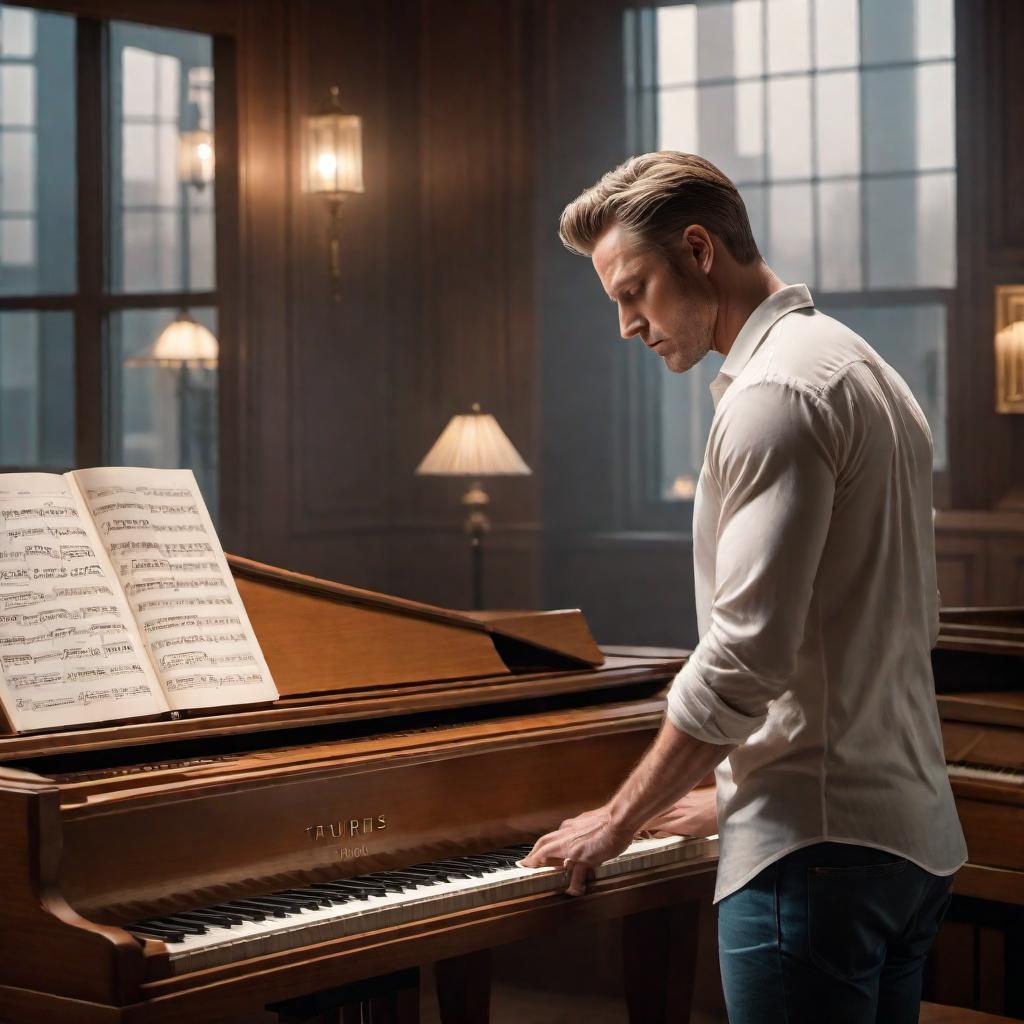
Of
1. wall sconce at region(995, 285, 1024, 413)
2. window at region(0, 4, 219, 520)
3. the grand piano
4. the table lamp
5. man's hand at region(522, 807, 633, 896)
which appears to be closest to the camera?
the grand piano

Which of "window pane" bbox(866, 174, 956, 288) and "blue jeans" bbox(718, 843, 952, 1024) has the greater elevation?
"window pane" bbox(866, 174, 956, 288)

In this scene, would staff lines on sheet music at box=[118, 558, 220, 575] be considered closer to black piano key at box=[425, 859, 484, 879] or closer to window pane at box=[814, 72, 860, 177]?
black piano key at box=[425, 859, 484, 879]

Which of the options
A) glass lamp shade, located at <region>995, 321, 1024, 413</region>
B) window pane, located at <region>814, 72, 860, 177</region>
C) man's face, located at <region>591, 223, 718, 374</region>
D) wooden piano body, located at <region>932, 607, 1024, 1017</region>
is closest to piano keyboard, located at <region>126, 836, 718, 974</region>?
wooden piano body, located at <region>932, 607, 1024, 1017</region>

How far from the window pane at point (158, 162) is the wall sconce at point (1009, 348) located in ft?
9.86

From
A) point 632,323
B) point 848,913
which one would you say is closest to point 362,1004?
point 848,913

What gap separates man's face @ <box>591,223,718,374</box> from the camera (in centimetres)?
164

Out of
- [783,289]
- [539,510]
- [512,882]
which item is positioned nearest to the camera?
[783,289]

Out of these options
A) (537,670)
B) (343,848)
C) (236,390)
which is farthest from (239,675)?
(236,390)

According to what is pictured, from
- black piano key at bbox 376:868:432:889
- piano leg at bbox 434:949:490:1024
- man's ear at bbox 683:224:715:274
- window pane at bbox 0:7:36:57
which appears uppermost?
window pane at bbox 0:7:36:57

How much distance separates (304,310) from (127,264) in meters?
0.70

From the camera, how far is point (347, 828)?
6.57 feet

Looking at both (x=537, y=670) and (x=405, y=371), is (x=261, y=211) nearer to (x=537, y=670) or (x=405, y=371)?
(x=405, y=371)

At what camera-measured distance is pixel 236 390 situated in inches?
230

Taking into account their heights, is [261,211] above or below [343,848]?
above
